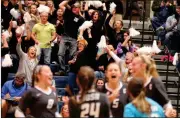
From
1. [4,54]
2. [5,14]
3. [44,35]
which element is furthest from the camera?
[5,14]

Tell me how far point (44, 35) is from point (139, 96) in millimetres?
5584

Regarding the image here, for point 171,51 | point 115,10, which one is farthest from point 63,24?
point 171,51

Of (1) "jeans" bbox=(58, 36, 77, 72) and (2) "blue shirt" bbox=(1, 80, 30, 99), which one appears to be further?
(1) "jeans" bbox=(58, 36, 77, 72)

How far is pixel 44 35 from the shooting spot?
10.9 m

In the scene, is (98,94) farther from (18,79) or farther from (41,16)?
(41,16)

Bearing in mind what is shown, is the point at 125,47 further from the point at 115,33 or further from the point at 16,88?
the point at 16,88

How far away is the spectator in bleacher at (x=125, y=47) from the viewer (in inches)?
414

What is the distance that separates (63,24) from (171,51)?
224cm

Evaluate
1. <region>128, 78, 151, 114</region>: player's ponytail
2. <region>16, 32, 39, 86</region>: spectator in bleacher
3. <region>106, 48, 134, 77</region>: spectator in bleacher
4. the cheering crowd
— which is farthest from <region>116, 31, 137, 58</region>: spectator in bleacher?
<region>128, 78, 151, 114</region>: player's ponytail

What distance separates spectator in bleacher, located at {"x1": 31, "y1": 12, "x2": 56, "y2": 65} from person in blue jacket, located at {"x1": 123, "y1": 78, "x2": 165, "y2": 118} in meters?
5.34

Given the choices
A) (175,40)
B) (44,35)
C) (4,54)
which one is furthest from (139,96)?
(175,40)

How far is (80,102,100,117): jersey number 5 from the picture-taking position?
5527 millimetres

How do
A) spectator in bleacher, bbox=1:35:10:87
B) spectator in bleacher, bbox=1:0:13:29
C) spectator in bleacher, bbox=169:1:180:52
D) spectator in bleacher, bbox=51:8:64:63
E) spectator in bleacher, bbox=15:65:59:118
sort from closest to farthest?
spectator in bleacher, bbox=15:65:59:118 → spectator in bleacher, bbox=1:35:10:87 → spectator in bleacher, bbox=169:1:180:52 → spectator in bleacher, bbox=51:8:64:63 → spectator in bleacher, bbox=1:0:13:29

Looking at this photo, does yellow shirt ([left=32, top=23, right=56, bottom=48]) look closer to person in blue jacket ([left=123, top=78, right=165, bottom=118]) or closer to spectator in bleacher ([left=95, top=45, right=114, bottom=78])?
spectator in bleacher ([left=95, top=45, right=114, bottom=78])
